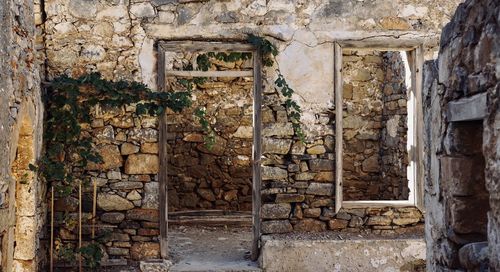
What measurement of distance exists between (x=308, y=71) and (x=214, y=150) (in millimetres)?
3723

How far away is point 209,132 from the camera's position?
964 centimetres

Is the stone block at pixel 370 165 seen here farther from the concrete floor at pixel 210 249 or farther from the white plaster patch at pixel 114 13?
the white plaster patch at pixel 114 13

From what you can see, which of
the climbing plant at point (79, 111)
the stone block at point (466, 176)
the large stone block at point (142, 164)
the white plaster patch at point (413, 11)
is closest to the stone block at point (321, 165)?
the climbing plant at point (79, 111)

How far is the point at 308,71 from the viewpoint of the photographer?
6.31 metres

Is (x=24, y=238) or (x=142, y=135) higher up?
(x=142, y=135)

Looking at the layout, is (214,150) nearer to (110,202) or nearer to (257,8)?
(110,202)

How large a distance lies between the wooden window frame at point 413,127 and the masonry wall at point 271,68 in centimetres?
6

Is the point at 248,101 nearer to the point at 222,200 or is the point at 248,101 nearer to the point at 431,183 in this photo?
the point at 222,200

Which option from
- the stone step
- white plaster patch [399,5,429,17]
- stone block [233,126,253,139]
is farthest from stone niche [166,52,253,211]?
white plaster patch [399,5,429,17]

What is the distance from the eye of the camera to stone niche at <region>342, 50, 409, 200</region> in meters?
9.29

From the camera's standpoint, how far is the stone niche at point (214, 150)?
9.63 metres

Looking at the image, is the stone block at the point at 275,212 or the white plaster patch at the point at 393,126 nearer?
the stone block at the point at 275,212

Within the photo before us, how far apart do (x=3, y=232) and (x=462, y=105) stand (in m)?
3.40

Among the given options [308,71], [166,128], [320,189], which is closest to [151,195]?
[166,128]
